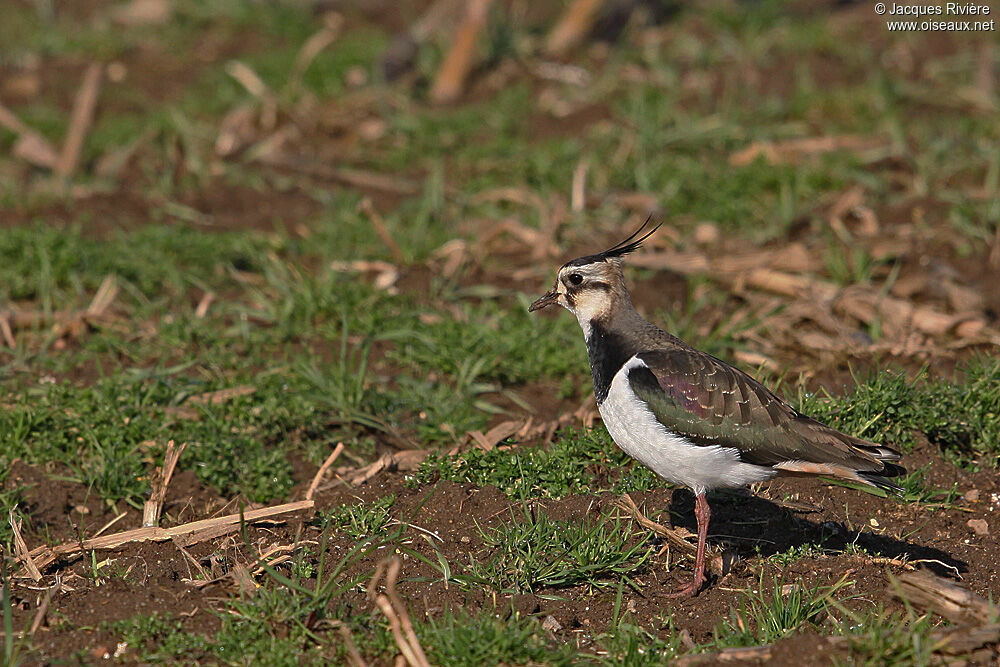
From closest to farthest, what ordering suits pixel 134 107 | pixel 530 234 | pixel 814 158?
pixel 530 234, pixel 814 158, pixel 134 107

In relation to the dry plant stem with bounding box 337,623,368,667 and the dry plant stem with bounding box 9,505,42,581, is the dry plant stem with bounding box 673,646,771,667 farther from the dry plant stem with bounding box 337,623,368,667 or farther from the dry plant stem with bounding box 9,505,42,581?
the dry plant stem with bounding box 9,505,42,581

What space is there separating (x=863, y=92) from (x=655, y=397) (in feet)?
21.1

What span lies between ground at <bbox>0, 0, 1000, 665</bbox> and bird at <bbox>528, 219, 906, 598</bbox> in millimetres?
421

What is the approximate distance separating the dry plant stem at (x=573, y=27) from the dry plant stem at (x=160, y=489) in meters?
7.32

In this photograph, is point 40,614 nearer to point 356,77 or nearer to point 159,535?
point 159,535

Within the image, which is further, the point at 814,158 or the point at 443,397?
the point at 814,158

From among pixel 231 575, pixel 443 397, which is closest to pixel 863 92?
pixel 443 397

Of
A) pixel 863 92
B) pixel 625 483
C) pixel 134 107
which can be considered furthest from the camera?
pixel 134 107

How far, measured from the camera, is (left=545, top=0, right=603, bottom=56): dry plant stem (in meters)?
11.8

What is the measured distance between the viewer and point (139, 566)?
17.0 ft

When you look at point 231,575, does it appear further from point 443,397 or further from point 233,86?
point 233,86

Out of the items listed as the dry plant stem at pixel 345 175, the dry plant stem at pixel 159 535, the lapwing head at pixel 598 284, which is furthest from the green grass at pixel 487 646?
the dry plant stem at pixel 345 175

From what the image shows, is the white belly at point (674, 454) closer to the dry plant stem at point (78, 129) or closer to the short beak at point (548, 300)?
the short beak at point (548, 300)

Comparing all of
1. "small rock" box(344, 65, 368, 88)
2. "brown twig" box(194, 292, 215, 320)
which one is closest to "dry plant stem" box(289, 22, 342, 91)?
"small rock" box(344, 65, 368, 88)
